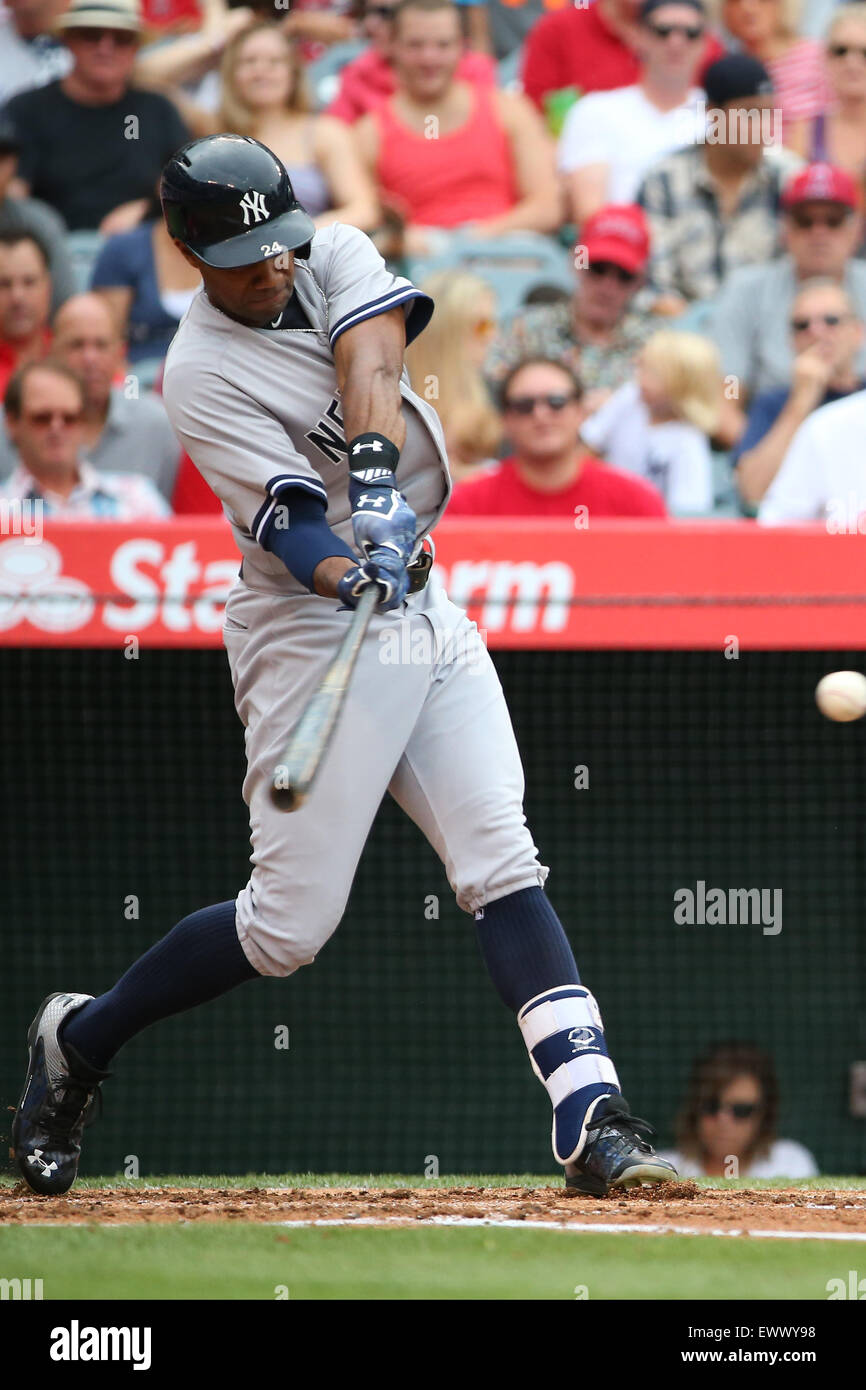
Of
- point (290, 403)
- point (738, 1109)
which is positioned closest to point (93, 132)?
point (290, 403)

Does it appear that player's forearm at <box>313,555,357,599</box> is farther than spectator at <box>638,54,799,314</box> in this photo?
No

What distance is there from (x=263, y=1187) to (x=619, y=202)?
164 inches

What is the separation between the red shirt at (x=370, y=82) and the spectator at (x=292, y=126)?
0.27m

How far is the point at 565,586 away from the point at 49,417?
170cm

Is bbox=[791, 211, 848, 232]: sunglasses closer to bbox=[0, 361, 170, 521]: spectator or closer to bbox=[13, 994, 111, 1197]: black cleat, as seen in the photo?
bbox=[0, 361, 170, 521]: spectator

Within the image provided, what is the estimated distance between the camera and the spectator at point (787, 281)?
597 cm

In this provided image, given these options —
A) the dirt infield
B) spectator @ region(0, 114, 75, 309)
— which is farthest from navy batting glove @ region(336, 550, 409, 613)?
spectator @ region(0, 114, 75, 309)

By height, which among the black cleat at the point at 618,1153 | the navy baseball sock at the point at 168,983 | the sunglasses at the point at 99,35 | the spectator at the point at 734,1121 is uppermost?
the sunglasses at the point at 99,35

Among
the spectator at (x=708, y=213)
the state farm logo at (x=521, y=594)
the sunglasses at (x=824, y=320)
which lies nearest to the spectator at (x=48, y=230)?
the spectator at (x=708, y=213)

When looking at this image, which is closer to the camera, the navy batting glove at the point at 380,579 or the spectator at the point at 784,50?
the navy batting glove at the point at 380,579

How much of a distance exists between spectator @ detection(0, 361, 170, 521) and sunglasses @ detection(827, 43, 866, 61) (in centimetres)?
315

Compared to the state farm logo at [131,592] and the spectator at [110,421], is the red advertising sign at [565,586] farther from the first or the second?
the spectator at [110,421]

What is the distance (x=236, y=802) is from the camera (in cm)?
554

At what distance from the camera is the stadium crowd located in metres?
5.39
